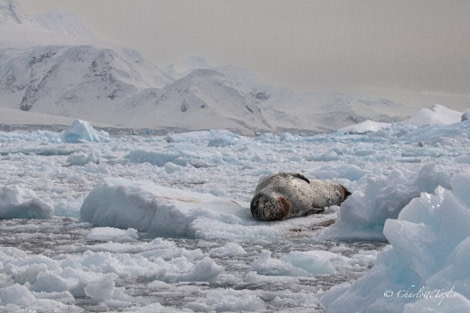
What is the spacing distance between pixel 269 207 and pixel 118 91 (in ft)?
479

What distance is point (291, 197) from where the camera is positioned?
24.1 ft

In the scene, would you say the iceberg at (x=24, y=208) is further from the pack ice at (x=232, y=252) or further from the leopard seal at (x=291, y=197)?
the leopard seal at (x=291, y=197)

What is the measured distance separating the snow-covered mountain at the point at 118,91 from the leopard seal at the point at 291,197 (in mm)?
107967

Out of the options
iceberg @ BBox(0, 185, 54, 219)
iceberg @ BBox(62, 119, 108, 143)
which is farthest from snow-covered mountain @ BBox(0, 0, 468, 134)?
iceberg @ BBox(0, 185, 54, 219)

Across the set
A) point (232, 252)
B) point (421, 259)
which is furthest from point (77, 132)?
point (421, 259)

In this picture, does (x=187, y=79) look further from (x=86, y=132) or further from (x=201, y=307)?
(x=201, y=307)

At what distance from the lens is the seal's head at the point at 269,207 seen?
271 inches

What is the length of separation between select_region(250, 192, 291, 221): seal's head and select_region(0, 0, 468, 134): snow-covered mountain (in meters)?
109

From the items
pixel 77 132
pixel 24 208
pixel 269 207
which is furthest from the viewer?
pixel 77 132

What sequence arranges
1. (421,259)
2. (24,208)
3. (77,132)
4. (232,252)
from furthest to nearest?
(77,132), (24,208), (232,252), (421,259)

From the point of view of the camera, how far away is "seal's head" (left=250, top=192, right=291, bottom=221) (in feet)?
22.5

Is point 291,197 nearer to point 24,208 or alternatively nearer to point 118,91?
point 24,208

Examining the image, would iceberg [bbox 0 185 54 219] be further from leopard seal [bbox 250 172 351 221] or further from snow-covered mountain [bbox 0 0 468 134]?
snow-covered mountain [bbox 0 0 468 134]

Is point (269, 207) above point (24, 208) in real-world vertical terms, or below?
above
